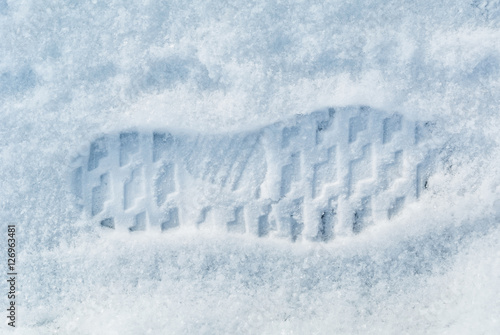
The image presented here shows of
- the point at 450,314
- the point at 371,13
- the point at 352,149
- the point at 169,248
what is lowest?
the point at 450,314

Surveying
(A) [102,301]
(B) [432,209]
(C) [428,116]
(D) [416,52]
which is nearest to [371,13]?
(D) [416,52]

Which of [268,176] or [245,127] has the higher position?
[245,127]

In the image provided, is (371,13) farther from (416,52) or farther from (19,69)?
(19,69)
